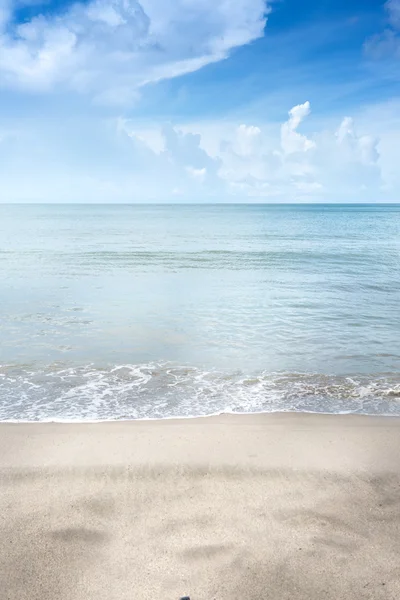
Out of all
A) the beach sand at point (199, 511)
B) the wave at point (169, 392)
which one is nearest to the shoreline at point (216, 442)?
the beach sand at point (199, 511)

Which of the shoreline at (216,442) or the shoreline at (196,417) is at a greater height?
the shoreline at (216,442)

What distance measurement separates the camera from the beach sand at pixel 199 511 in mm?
3977

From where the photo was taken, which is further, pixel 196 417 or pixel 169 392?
pixel 169 392

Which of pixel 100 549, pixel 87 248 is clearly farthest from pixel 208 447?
pixel 87 248

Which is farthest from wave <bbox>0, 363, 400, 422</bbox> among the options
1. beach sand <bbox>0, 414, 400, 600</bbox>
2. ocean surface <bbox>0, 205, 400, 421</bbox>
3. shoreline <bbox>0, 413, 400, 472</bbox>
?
beach sand <bbox>0, 414, 400, 600</bbox>

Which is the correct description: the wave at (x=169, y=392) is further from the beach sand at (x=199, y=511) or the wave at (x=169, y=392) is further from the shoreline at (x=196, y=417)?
the beach sand at (x=199, y=511)

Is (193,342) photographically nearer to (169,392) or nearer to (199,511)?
(169,392)

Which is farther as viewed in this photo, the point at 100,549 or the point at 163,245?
the point at 163,245

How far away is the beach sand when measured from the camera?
157 inches

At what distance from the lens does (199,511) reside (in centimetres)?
488

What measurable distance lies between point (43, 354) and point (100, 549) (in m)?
6.88

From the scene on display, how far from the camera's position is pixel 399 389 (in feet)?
28.9

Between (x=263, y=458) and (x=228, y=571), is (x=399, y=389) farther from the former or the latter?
(x=228, y=571)

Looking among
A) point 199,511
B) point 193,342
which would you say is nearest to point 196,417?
point 199,511
